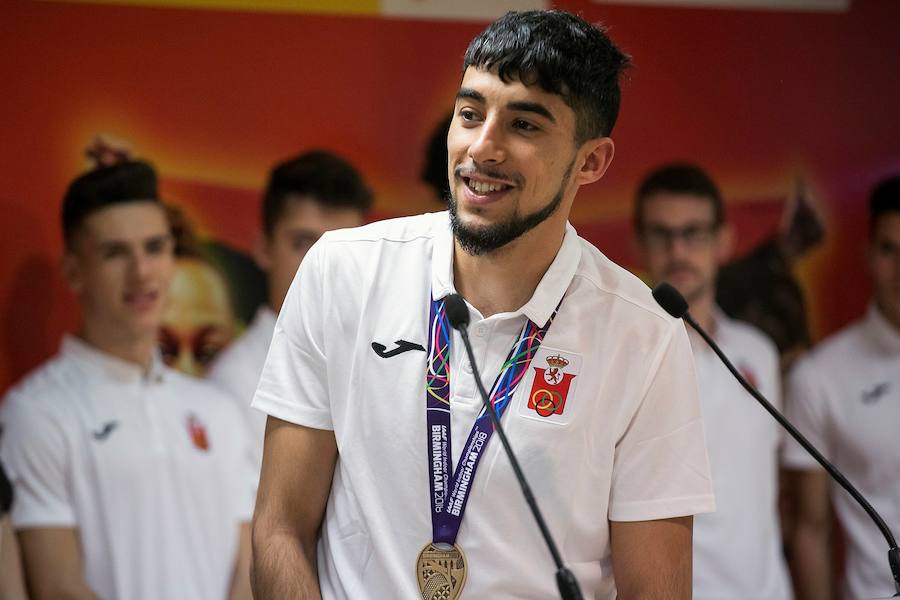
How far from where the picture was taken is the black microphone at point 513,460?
1800 mm


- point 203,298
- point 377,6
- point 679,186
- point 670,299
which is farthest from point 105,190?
point 670,299

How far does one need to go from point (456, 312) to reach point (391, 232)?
0.36 m

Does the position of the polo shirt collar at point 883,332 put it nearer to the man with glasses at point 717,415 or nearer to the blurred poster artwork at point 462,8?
the man with glasses at point 717,415

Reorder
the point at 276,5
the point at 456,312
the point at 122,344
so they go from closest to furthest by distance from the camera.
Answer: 1. the point at 456,312
2. the point at 122,344
3. the point at 276,5

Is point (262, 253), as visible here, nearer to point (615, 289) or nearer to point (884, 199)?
point (615, 289)

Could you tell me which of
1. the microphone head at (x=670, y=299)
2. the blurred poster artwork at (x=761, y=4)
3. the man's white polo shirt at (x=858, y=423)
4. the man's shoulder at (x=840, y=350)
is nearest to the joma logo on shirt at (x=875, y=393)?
the man's white polo shirt at (x=858, y=423)

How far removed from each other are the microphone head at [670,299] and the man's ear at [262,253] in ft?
7.30

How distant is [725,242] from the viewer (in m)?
4.77

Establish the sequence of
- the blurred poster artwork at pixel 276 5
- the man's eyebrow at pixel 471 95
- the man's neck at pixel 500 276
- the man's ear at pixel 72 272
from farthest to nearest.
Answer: the blurred poster artwork at pixel 276 5, the man's ear at pixel 72 272, the man's neck at pixel 500 276, the man's eyebrow at pixel 471 95

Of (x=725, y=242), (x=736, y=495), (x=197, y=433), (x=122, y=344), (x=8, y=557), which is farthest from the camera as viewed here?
(x=725, y=242)

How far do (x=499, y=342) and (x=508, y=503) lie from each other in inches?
12.7

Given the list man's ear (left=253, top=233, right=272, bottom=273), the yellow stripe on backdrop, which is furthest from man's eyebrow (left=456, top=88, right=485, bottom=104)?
man's ear (left=253, top=233, right=272, bottom=273)

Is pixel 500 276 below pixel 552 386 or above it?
above

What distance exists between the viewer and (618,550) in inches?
88.5
